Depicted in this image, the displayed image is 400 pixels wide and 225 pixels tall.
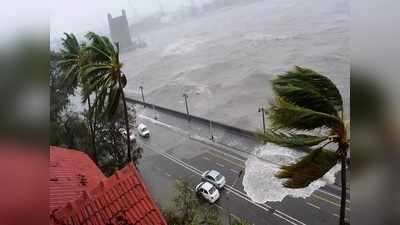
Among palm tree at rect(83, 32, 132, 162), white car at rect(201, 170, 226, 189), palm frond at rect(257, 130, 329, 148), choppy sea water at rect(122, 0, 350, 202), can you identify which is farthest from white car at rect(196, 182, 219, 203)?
palm frond at rect(257, 130, 329, 148)

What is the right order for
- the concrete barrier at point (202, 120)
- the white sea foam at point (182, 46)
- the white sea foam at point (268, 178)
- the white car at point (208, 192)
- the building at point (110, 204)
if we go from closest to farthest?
the building at point (110, 204)
the white car at point (208, 192)
the white sea foam at point (268, 178)
the concrete barrier at point (202, 120)
the white sea foam at point (182, 46)

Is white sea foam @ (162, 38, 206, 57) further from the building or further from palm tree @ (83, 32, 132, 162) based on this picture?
the building

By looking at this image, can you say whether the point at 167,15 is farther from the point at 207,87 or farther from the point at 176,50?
the point at 207,87

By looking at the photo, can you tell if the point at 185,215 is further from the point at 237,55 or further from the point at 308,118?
the point at 237,55

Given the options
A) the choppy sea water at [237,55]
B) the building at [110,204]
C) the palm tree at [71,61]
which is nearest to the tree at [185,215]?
the building at [110,204]

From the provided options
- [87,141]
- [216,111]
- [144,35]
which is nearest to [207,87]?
[216,111]

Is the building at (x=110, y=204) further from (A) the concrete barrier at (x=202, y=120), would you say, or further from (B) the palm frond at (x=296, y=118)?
(A) the concrete barrier at (x=202, y=120)
